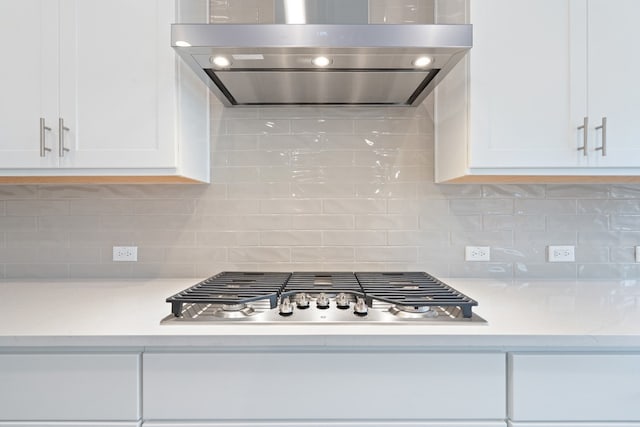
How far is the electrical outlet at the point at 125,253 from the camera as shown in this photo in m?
1.80

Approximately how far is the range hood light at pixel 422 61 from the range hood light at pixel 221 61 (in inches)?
25.3

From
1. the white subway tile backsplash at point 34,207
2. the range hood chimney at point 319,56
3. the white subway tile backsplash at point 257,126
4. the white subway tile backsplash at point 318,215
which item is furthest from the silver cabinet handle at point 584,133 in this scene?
the white subway tile backsplash at point 34,207

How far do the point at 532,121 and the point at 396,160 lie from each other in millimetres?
579

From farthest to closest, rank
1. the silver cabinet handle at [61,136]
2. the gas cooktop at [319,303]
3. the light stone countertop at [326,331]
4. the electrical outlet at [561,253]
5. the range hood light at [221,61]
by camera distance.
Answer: the electrical outlet at [561,253] < the silver cabinet handle at [61,136] < the range hood light at [221,61] < the gas cooktop at [319,303] < the light stone countertop at [326,331]

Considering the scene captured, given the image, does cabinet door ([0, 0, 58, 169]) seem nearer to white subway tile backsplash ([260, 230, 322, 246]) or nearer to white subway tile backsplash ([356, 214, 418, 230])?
white subway tile backsplash ([260, 230, 322, 246])

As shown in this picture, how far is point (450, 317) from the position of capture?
3.73 ft

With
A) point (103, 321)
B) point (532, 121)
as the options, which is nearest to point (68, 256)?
point (103, 321)

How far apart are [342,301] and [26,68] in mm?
1414

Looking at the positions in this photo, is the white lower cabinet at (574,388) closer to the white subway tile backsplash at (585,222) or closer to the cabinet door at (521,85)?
the cabinet door at (521,85)

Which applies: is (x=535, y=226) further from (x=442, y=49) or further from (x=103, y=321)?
(x=103, y=321)

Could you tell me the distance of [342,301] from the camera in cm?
123

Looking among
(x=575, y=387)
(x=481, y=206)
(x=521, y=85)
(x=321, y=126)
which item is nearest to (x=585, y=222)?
(x=481, y=206)

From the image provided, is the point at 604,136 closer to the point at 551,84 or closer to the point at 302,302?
the point at 551,84

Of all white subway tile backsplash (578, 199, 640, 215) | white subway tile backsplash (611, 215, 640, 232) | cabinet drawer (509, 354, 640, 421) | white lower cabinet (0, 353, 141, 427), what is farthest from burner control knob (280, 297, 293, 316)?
white subway tile backsplash (611, 215, 640, 232)
